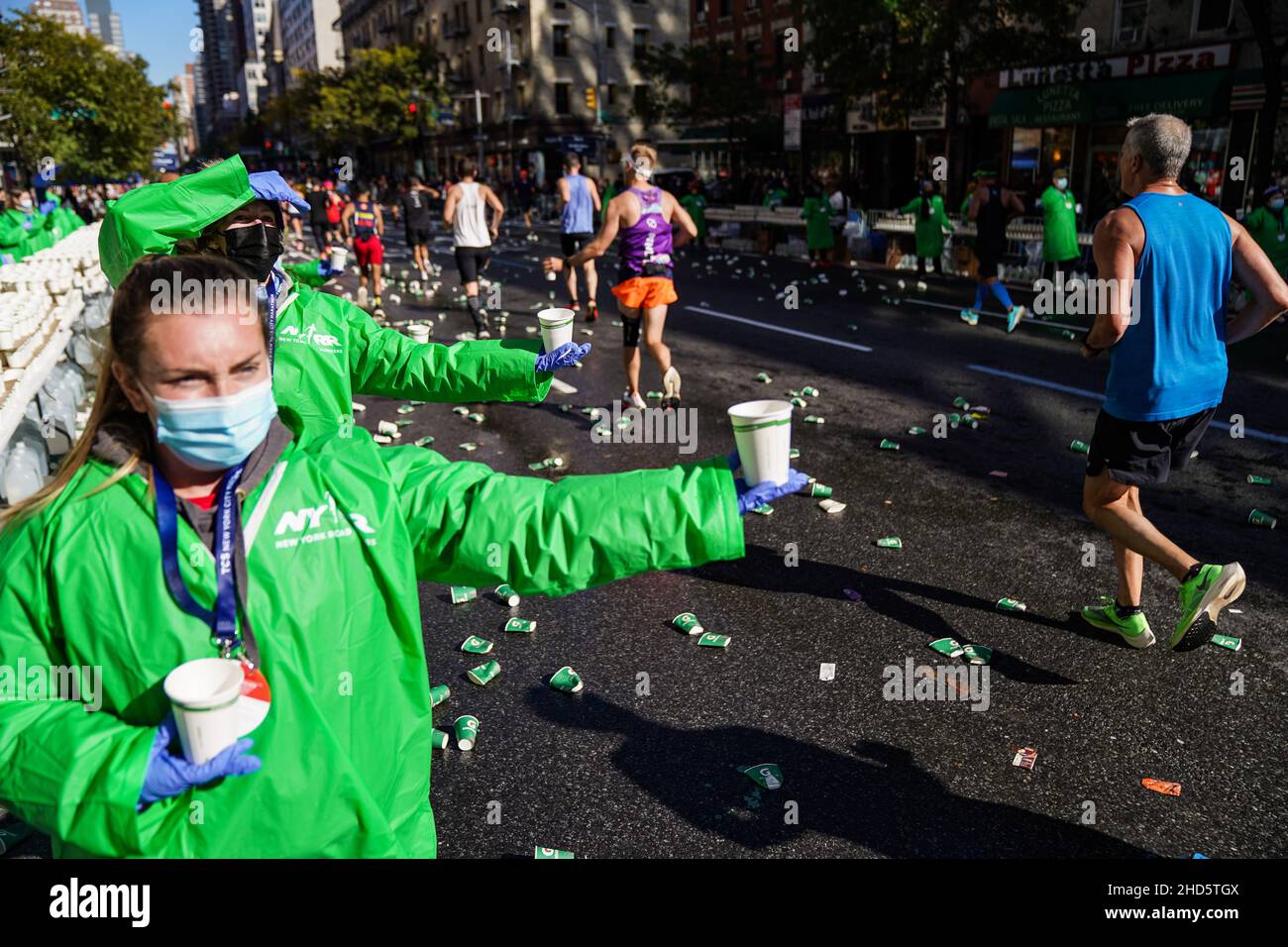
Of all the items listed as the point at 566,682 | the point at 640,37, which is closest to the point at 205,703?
the point at 566,682

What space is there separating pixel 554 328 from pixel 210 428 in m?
1.82

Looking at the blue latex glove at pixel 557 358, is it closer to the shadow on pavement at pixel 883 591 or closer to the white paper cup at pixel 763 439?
the white paper cup at pixel 763 439

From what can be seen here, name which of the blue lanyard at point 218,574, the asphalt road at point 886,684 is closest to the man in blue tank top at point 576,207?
the asphalt road at point 886,684

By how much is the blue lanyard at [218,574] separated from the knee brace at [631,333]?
275 inches

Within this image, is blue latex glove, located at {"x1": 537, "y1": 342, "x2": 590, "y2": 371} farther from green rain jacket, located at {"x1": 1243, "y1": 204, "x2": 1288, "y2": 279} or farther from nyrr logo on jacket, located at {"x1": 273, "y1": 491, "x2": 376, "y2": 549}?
green rain jacket, located at {"x1": 1243, "y1": 204, "x2": 1288, "y2": 279}

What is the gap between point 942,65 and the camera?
76.8ft

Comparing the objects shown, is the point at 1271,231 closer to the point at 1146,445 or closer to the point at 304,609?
the point at 1146,445

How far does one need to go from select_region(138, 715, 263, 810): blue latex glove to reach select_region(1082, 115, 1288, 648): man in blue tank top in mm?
3663

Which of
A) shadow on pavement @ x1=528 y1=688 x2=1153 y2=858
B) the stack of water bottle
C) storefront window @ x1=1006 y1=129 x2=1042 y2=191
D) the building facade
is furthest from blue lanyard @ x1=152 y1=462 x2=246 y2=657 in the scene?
the building facade

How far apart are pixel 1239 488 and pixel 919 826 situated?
4.59m

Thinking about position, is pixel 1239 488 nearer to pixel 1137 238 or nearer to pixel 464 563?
pixel 1137 238

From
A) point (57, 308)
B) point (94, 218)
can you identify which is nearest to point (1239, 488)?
point (57, 308)

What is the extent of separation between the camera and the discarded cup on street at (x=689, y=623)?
4691 mm

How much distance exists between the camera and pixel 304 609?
163 centimetres
